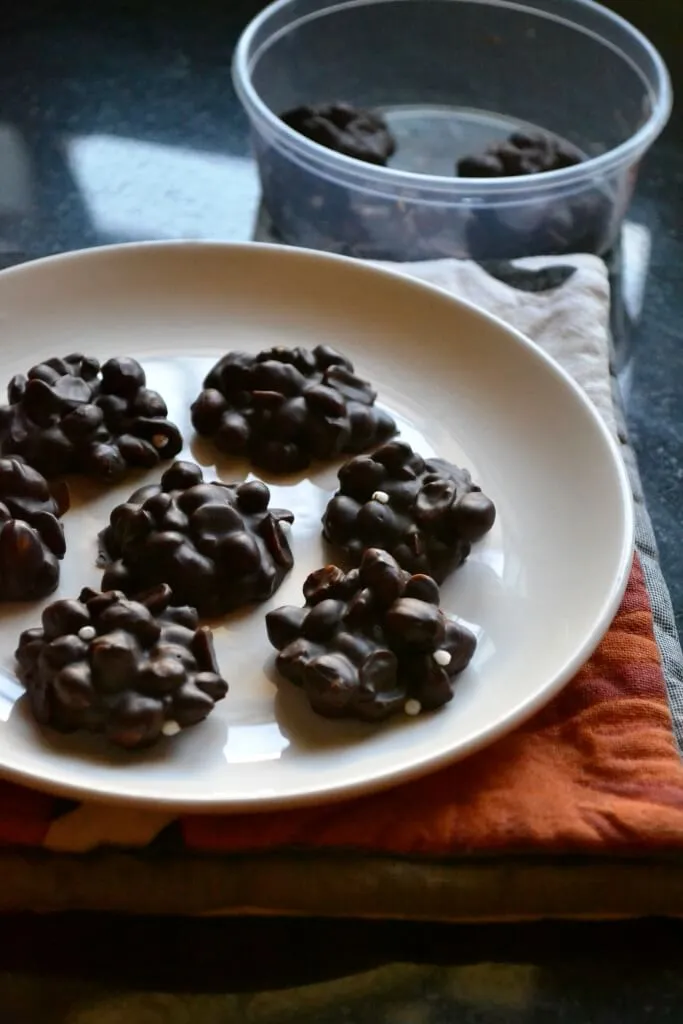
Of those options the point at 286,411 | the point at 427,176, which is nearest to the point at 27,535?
the point at 286,411

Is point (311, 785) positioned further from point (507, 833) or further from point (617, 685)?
point (617, 685)

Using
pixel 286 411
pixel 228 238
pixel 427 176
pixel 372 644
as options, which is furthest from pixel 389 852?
pixel 228 238

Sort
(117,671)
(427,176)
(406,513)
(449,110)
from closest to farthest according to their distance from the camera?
1. (117,671)
2. (406,513)
3. (427,176)
4. (449,110)

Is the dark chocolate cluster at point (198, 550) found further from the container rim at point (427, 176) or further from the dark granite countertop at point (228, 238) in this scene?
the container rim at point (427, 176)

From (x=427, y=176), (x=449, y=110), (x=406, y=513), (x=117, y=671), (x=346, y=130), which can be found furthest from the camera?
(x=449, y=110)

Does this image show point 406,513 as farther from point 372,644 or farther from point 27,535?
point 27,535

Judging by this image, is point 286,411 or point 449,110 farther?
point 449,110

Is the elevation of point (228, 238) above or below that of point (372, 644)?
below
